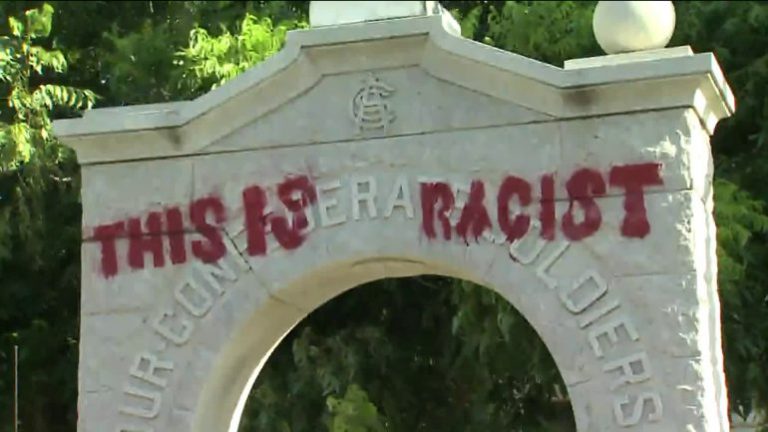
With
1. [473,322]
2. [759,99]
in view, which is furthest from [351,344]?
[759,99]

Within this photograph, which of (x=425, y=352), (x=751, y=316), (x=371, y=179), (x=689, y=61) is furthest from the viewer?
(x=425, y=352)

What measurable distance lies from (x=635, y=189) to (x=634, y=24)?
0.81 meters

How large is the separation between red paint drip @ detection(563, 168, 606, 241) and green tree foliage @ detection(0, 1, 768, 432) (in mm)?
3584

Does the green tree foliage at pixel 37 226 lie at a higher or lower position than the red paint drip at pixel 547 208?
higher

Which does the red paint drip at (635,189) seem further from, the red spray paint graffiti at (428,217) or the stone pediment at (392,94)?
the stone pediment at (392,94)

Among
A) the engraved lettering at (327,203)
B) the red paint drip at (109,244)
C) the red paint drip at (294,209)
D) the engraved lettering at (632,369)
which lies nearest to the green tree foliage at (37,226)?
the red paint drip at (109,244)

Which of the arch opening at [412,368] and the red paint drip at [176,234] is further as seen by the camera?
the arch opening at [412,368]

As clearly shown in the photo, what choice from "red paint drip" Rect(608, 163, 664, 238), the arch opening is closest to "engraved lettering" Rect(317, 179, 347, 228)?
"red paint drip" Rect(608, 163, 664, 238)

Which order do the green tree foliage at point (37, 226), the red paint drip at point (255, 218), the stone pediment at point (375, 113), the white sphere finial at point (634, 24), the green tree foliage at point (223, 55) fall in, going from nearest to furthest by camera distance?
the white sphere finial at point (634, 24)
the stone pediment at point (375, 113)
the red paint drip at point (255, 218)
the green tree foliage at point (37, 226)
the green tree foliage at point (223, 55)

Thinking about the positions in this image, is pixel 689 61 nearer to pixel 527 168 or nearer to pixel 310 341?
pixel 527 168

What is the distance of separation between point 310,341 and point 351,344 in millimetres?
376

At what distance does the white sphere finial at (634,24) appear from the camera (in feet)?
22.6

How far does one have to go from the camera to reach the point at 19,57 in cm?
1138

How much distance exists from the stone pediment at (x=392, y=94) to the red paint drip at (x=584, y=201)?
298mm
